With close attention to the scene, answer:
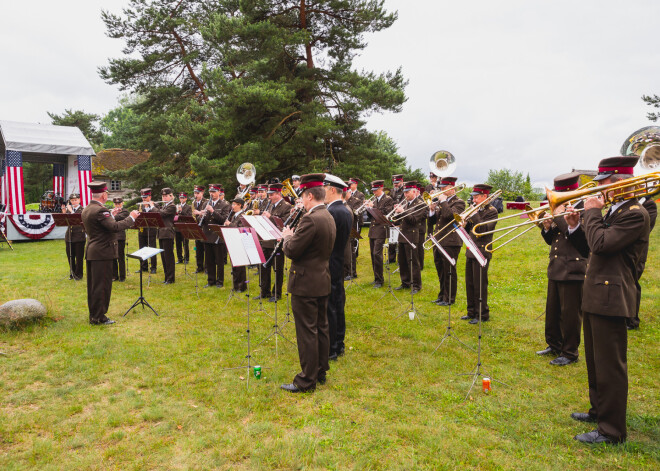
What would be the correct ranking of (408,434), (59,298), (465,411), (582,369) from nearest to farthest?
(408,434), (465,411), (582,369), (59,298)

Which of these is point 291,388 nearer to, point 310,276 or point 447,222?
point 310,276

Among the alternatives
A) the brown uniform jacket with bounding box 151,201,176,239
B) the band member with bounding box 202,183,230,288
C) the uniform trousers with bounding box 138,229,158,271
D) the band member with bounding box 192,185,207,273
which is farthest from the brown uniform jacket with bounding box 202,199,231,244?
the uniform trousers with bounding box 138,229,158,271

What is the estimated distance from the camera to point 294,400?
194 inches

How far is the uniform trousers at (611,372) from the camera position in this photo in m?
3.85

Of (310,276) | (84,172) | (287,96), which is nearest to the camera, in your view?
(310,276)

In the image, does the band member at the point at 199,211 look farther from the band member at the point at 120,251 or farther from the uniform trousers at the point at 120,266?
the uniform trousers at the point at 120,266

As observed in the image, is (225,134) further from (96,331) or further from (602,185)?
(602,185)

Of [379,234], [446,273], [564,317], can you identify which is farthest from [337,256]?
[379,234]

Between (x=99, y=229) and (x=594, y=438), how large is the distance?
8.20m

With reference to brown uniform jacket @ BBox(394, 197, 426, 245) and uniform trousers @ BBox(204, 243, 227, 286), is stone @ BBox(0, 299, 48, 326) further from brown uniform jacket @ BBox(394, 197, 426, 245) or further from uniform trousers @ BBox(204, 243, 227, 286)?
brown uniform jacket @ BBox(394, 197, 426, 245)

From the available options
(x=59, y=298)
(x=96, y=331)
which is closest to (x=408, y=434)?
(x=96, y=331)

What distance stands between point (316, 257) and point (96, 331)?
5021 mm

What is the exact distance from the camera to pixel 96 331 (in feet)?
24.7

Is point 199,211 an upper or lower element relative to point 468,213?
upper
